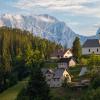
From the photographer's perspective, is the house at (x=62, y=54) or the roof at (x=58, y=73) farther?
the house at (x=62, y=54)

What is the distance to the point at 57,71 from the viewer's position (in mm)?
113000

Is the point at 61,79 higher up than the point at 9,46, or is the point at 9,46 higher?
the point at 9,46

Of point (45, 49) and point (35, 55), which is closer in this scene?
point (35, 55)

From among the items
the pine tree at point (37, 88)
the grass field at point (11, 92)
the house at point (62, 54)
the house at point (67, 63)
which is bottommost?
the grass field at point (11, 92)

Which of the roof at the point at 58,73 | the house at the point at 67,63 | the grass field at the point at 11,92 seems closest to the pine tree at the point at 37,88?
the grass field at the point at 11,92

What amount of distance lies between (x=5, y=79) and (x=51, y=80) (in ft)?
87.4

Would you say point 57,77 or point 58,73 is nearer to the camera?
point 57,77


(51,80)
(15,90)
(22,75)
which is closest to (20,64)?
(22,75)

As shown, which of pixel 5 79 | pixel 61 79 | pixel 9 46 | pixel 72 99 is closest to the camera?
pixel 72 99

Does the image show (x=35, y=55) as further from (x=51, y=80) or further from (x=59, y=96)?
(x=59, y=96)

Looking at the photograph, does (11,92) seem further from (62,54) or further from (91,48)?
(62,54)

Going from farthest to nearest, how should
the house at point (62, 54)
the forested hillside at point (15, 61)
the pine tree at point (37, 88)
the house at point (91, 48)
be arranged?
the house at point (62, 54) < the house at point (91, 48) < the forested hillside at point (15, 61) < the pine tree at point (37, 88)

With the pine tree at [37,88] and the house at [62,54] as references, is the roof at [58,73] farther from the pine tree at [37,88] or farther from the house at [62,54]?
the house at [62,54]

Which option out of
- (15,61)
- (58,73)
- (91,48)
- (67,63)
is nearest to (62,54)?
(91,48)
